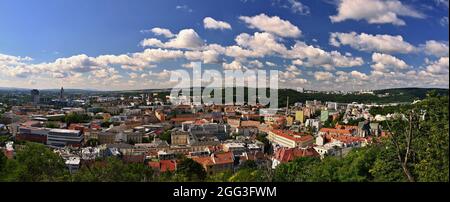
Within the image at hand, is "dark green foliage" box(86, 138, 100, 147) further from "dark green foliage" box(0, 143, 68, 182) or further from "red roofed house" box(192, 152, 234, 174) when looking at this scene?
"dark green foliage" box(0, 143, 68, 182)

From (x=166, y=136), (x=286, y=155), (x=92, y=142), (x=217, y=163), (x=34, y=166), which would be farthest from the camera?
(x=166, y=136)

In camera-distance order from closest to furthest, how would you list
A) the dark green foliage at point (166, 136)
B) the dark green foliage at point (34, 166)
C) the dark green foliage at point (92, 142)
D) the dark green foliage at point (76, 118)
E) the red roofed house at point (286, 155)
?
the dark green foliage at point (34, 166)
the red roofed house at point (286, 155)
the dark green foliage at point (92, 142)
the dark green foliage at point (76, 118)
the dark green foliage at point (166, 136)

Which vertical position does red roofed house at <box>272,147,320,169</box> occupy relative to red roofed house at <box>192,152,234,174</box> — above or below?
above

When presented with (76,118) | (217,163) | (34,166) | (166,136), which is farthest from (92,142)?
(34,166)

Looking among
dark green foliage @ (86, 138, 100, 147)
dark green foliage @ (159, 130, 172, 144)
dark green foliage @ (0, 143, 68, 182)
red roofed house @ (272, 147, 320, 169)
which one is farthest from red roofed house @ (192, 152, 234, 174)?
dark green foliage @ (159, 130, 172, 144)

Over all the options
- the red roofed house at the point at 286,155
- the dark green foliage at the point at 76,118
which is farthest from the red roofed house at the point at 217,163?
the dark green foliage at the point at 76,118

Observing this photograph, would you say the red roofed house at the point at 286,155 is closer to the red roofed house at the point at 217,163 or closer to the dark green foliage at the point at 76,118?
the red roofed house at the point at 217,163

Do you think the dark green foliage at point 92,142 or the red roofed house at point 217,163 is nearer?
the red roofed house at point 217,163

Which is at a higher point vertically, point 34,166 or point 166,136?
point 34,166

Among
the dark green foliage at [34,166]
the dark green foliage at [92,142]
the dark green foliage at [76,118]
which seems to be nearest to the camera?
the dark green foliage at [34,166]

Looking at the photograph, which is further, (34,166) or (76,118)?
(76,118)

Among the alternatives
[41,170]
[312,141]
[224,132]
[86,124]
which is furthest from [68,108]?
[312,141]

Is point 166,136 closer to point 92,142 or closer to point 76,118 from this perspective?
point 92,142
